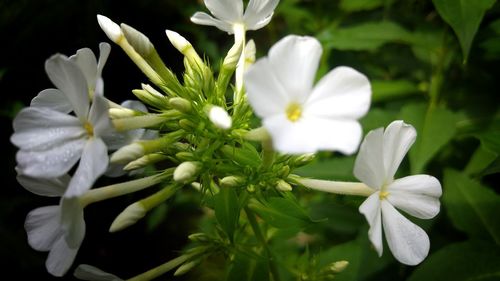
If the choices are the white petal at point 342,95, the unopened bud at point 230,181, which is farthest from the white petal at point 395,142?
the unopened bud at point 230,181

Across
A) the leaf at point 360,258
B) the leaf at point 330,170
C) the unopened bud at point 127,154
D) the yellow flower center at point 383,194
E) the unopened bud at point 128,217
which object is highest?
the unopened bud at point 127,154

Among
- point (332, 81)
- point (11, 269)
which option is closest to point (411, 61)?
point (332, 81)

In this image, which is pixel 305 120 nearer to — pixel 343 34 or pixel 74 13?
pixel 343 34

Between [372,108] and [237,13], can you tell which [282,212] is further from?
[372,108]

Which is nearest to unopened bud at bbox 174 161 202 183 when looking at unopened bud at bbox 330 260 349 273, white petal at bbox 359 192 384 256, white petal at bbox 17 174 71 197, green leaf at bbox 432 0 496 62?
white petal at bbox 17 174 71 197

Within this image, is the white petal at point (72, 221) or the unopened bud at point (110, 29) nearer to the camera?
the white petal at point (72, 221)

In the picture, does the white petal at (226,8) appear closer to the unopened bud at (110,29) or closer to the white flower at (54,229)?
the unopened bud at (110,29)

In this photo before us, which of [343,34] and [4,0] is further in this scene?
[4,0]

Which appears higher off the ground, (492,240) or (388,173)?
(388,173)
